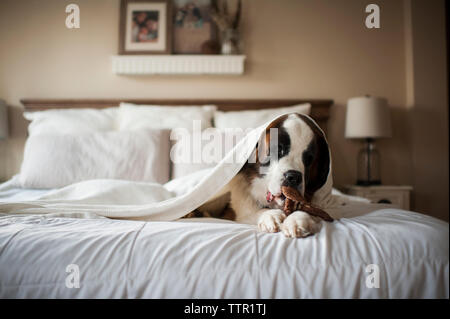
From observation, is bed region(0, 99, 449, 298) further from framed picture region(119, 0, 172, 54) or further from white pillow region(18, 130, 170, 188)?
framed picture region(119, 0, 172, 54)

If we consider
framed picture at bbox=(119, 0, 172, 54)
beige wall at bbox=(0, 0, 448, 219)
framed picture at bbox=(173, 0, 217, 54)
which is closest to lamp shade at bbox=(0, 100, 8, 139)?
beige wall at bbox=(0, 0, 448, 219)

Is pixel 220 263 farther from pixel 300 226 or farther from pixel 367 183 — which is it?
pixel 367 183

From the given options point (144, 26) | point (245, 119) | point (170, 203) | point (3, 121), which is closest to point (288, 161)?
point (170, 203)

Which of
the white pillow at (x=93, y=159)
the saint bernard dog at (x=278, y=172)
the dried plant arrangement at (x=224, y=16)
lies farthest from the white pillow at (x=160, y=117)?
the saint bernard dog at (x=278, y=172)

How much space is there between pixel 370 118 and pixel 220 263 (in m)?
1.94

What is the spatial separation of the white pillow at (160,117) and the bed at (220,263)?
4.27 feet

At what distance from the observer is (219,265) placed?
0.53 meters

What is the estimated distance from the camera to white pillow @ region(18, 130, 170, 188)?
4.83ft

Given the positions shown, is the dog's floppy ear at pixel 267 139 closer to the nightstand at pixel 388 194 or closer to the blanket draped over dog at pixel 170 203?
the blanket draped over dog at pixel 170 203

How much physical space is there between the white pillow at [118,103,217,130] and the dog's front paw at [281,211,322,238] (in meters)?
1.31

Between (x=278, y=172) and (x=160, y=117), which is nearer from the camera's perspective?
(x=278, y=172)

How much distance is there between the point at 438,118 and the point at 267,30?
62.0 inches
